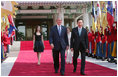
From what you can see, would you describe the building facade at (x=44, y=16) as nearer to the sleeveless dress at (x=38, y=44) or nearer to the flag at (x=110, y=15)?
the flag at (x=110, y=15)

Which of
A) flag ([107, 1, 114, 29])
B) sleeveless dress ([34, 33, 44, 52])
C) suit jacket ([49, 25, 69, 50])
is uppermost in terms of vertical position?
flag ([107, 1, 114, 29])

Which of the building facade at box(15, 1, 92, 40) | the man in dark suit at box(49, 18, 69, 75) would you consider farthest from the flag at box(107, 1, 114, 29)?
the building facade at box(15, 1, 92, 40)

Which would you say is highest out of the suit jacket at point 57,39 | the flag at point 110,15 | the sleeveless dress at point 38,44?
the flag at point 110,15

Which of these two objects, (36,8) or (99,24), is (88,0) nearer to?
(36,8)

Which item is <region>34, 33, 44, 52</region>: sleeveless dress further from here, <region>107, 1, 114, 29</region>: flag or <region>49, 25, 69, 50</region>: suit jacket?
<region>107, 1, 114, 29</region>: flag

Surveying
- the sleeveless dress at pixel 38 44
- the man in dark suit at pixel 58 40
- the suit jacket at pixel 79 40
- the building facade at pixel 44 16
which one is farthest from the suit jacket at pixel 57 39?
the building facade at pixel 44 16

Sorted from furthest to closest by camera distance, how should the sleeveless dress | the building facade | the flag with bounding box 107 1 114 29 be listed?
the building facade < the sleeveless dress < the flag with bounding box 107 1 114 29

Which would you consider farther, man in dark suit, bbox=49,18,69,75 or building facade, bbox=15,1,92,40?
building facade, bbox=15,1,92,40

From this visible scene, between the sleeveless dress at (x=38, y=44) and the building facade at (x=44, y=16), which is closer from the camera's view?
the sleeveless dress at (x=38, y=44)

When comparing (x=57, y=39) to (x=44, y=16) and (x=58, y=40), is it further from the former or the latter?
(x=44, y=16)

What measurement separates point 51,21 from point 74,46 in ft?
74.5

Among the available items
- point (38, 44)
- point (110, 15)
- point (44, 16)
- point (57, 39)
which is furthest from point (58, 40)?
point (44, 16)

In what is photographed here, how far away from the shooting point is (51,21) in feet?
91.7

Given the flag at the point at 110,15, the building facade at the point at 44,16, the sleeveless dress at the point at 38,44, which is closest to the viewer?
the flag at the point at 110,15
